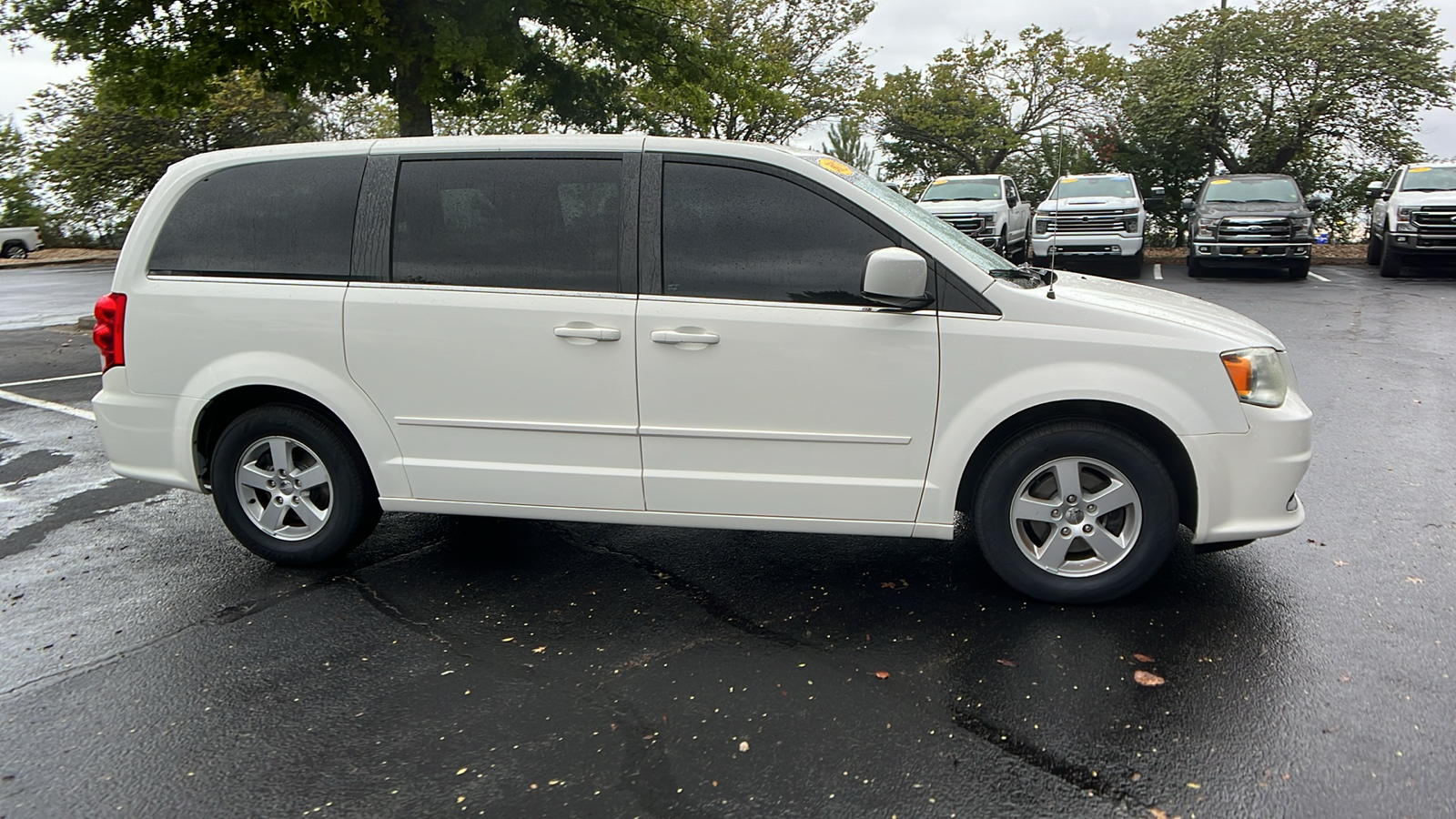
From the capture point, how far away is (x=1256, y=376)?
4078 mm

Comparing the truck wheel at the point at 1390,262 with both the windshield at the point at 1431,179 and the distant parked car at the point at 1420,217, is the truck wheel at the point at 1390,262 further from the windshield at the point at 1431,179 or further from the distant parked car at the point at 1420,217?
the windshield at the point at 1431,179

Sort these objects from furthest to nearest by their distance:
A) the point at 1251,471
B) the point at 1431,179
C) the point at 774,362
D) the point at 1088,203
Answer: the point at 1088,203, the point at 1431,179, the point at 774,362, the point at 1251,471

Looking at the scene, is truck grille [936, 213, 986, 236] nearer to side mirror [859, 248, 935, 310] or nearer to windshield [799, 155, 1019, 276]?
windshield [799, 155, 1019, 276]

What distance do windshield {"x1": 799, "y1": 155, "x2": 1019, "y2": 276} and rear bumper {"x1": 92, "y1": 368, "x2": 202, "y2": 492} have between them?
307cm

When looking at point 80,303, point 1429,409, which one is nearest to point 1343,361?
point 1429,409

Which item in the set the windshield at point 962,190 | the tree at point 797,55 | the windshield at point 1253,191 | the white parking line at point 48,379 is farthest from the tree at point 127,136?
the windshield at point 1253,191

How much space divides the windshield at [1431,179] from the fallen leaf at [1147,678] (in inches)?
747

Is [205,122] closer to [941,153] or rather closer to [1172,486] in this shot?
[941,153]

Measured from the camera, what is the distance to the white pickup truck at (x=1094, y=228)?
1911cm

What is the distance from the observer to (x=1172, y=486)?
4.14 m

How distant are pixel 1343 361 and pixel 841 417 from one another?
8.19 metres

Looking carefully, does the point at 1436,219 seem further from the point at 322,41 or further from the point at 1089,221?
the point at 322,41

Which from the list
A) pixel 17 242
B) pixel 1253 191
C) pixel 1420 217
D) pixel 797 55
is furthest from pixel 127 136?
pixel 1420 217

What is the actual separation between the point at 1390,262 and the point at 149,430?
2008 cm
